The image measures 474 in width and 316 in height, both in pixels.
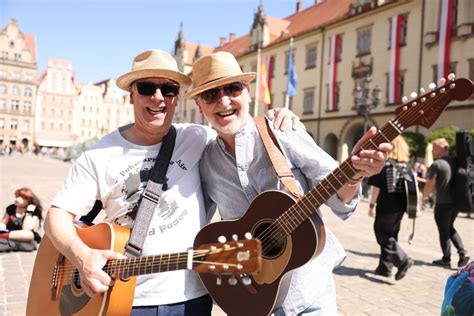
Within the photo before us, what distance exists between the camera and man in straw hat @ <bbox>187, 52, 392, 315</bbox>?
2115 millimetres

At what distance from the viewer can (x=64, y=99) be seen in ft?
283

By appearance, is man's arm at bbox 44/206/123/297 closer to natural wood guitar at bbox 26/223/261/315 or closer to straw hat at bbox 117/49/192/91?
natural wood guitar at bbox 26/223/261/315

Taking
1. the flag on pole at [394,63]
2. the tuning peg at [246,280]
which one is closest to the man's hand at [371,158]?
the tuning peg at [246,280]

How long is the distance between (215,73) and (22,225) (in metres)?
6.09

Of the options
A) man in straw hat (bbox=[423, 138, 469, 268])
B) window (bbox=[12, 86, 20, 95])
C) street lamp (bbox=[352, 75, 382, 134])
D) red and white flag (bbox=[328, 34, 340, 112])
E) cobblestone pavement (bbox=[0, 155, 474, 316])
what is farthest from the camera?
window (bbox=[12, 86, 20, 95])

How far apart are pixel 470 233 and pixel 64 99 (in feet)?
284

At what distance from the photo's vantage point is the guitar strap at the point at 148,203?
2.20 meters

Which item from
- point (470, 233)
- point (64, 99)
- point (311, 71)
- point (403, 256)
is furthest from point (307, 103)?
point (64, 99)

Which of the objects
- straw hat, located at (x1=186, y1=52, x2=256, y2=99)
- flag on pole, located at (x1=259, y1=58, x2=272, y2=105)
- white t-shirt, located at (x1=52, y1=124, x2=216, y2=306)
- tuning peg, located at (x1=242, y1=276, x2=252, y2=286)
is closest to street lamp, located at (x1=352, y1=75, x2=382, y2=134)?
flag on pole, located at (x1=259, y1=58, x2=272, y2=105)

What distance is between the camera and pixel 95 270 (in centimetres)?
206

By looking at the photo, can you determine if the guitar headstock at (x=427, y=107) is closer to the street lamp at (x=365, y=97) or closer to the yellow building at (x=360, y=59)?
the street lamp at (x=365, y=97)

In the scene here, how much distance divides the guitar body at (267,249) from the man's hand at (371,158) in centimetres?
30

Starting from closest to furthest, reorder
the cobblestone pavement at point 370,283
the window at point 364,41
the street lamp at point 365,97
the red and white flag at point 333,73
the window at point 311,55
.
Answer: the cobblestone pavement at point 370,283, the street lamp at point 365,97, the window at point 364,41, the red and white flag at point 333,73, the window at point 311,55

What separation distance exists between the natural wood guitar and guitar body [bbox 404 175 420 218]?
15.8ft
